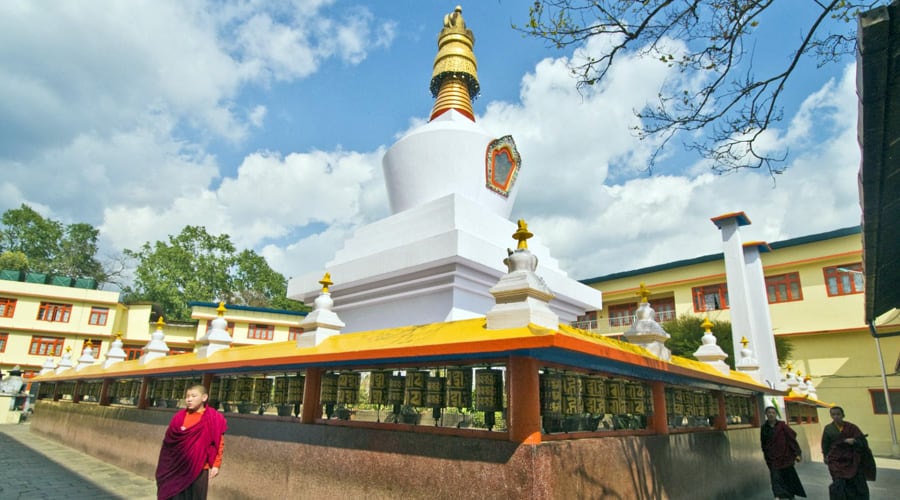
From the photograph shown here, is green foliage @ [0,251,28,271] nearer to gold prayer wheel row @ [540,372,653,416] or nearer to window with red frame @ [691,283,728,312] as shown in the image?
window with red frame @ [691,283,728,312]

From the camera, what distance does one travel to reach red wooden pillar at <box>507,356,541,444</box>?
13.5ft

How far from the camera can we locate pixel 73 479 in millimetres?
8164

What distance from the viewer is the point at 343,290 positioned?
10.1m

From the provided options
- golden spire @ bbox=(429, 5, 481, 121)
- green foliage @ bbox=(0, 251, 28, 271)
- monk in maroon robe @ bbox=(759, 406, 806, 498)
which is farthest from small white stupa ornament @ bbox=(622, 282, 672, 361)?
green foliage @ bbox=(0, 251, 28, 271)

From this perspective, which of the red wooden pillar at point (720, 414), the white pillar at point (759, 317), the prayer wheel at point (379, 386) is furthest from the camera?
the white pillar at point (759, 317)

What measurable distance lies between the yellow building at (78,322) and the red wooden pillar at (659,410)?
25.8 m

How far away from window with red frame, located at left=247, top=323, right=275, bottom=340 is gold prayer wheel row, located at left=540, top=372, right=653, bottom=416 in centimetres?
3274

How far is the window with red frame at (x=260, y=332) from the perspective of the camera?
114 ft

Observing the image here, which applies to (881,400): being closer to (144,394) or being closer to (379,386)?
(379,386)

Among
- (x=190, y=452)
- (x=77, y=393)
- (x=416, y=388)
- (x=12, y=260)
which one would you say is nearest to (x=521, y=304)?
(x=416, y=388)

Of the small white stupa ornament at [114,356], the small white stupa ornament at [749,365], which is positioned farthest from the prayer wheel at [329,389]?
the small white stupa ornament at [749,365]

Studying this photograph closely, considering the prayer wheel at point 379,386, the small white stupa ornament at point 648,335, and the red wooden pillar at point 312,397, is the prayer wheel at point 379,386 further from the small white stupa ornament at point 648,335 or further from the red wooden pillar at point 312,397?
the small white stupa ornament at point 648,335

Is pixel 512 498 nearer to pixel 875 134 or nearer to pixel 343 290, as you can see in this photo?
pixel 875 134

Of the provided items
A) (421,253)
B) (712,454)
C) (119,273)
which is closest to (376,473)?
(421,253)
